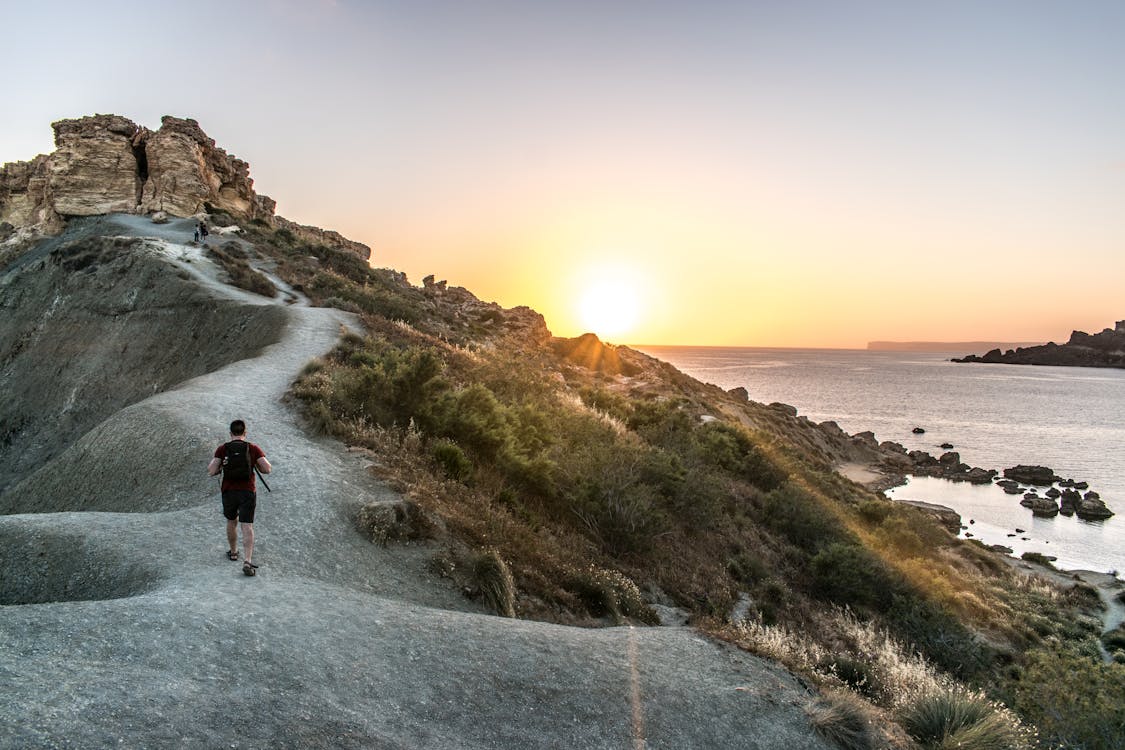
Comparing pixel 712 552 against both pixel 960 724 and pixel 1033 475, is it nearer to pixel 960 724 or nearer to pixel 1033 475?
pixel 960 724

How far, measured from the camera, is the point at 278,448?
1198 centimetres

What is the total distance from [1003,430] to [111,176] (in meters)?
98.4

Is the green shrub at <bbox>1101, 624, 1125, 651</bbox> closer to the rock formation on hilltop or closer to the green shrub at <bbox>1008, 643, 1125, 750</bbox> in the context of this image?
the green shrub at <bbox>1008, 643, 1125, 750</bbox>

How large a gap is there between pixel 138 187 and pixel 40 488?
137 feet

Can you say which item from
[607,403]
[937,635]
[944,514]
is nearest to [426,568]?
[937,635]

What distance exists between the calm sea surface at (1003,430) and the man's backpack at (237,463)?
38.5 meters

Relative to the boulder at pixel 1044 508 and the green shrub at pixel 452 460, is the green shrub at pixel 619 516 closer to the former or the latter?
the green shrub at pixel 452 460

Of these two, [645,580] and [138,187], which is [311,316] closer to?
[645,580]

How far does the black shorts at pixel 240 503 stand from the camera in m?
7.72

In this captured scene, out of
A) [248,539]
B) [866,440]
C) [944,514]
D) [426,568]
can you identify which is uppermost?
[248,539]

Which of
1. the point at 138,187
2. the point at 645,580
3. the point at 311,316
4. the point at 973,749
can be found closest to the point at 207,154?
the point at 138,187

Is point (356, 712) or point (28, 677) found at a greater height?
point (28, 677)

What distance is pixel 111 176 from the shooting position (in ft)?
140

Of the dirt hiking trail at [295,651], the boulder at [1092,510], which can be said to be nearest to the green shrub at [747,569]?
the dirt hiking trail at [295,651]
